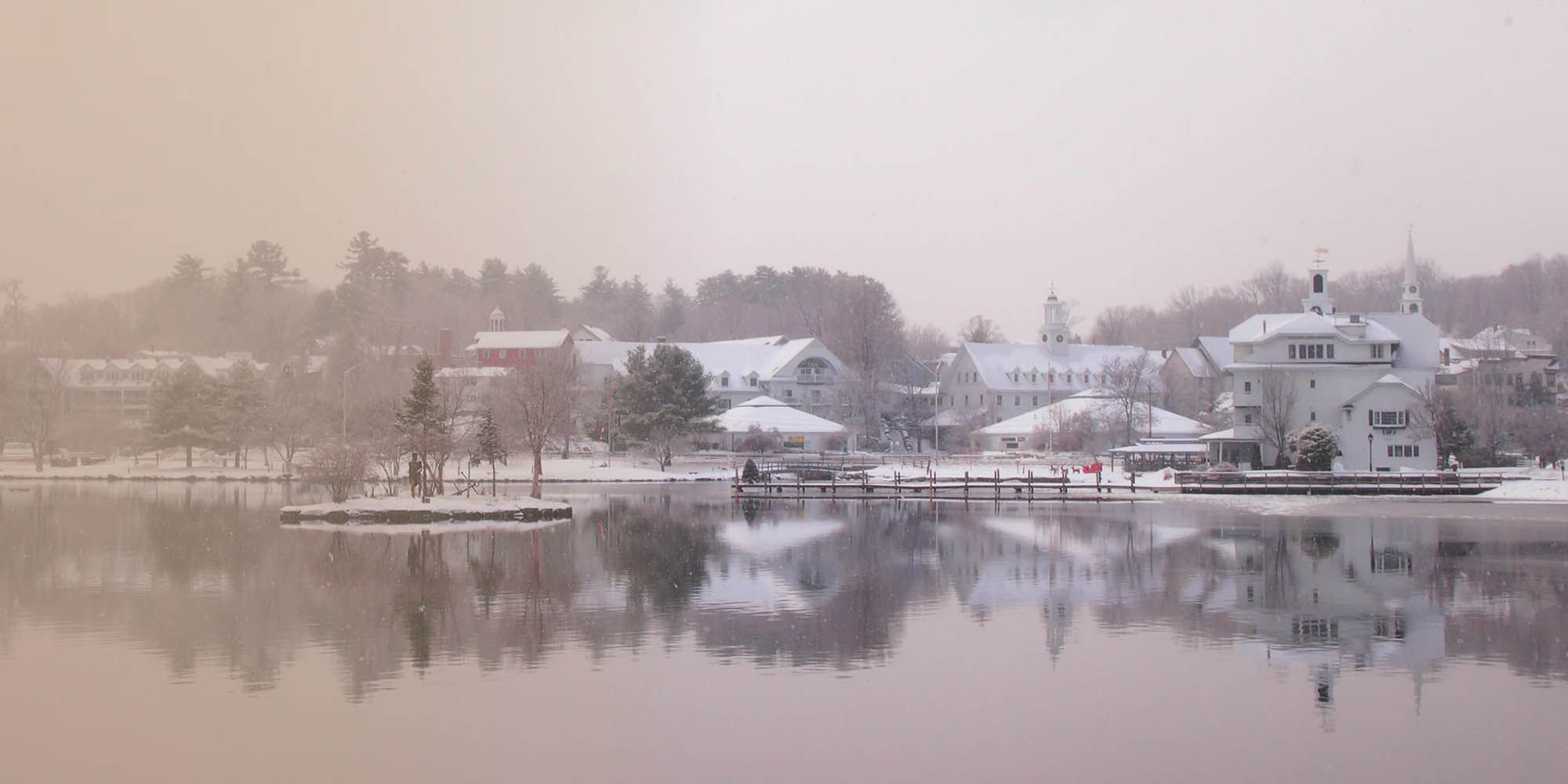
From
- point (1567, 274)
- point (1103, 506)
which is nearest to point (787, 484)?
point (1103, 506)

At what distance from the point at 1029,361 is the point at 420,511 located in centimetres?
7025

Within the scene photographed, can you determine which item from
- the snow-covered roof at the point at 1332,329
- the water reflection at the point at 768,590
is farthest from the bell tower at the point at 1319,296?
the water reflection at the point at 768,590

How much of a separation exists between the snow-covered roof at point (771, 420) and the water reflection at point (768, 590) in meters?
39.6

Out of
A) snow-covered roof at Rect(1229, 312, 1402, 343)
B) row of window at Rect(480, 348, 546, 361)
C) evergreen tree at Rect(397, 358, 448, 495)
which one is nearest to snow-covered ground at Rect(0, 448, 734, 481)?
evergreen tree at Rect(397, 358, 448, 495)

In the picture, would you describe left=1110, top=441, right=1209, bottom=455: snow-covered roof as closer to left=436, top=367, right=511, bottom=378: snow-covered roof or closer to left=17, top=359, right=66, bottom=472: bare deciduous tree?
left=436, top=367, right=511, bottom=378: snow-covered roof

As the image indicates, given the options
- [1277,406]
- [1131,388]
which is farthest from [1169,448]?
[1131,388]

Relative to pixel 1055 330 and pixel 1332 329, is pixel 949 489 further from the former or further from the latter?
pixel 1055 330

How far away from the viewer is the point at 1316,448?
184 feet

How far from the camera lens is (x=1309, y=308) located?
244 feet

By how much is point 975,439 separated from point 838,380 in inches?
496

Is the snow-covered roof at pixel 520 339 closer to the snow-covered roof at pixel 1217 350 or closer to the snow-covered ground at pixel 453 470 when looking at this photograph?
the snow-covered ground at pixel 453 470

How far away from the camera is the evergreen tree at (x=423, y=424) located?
1586 inches

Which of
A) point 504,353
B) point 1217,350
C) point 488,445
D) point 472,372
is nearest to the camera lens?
point 488,445

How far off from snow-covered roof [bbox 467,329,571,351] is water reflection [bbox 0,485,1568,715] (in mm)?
65521
